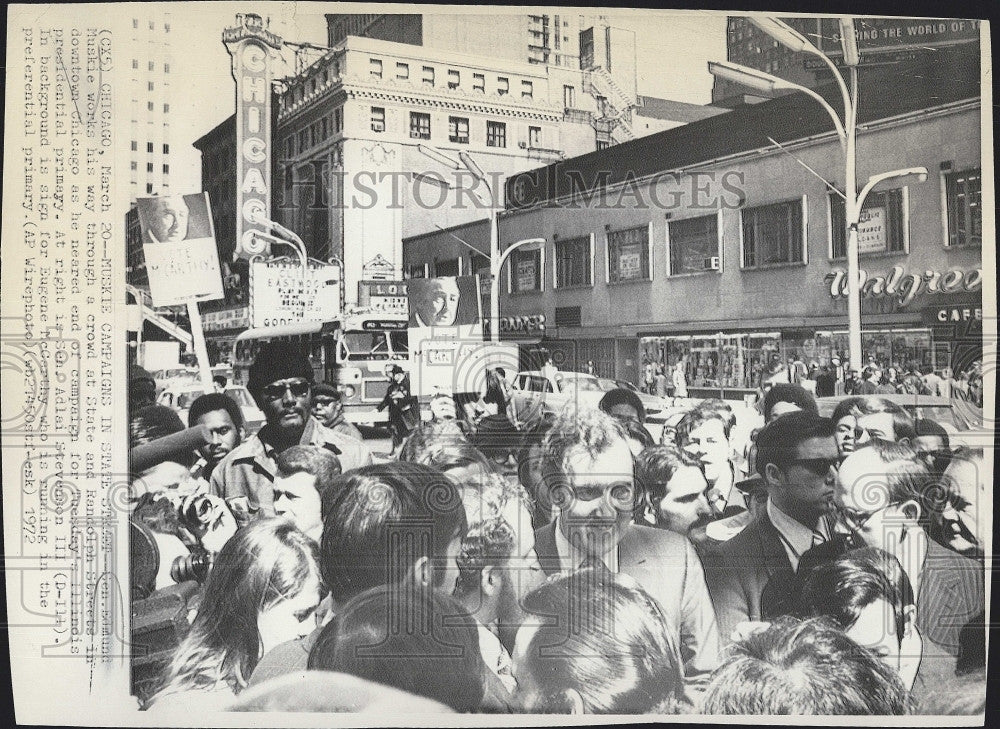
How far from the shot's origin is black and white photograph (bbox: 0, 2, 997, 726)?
3.72 meters

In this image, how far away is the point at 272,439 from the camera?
378 centimetres

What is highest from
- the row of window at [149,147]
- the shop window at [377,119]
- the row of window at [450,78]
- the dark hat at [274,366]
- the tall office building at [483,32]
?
the tall office building at [483,32]

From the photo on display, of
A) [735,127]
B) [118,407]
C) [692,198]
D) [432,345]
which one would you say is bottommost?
[118,407]

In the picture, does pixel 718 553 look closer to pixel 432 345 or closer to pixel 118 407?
pixel 432 345

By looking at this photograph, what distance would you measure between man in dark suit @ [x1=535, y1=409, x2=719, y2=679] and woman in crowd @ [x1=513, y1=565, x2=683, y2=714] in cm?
6

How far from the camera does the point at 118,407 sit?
12.3 feet

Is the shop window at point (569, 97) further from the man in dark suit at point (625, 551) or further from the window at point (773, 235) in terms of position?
the man in dark suit at point (625, 551)

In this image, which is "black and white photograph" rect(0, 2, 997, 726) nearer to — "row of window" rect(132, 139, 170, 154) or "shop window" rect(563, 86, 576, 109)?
"row of window" rect(132, 139, 170, 154)

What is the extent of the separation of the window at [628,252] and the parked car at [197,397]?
1.74 m

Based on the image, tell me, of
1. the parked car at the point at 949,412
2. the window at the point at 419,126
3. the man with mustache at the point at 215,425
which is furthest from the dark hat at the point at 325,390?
the parked car at the point at 949,412

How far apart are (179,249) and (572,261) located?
1.79 metres

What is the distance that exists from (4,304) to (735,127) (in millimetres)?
3392

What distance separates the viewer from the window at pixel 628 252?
3.84 metres

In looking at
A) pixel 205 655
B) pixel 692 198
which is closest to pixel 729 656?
pixel 692 198
